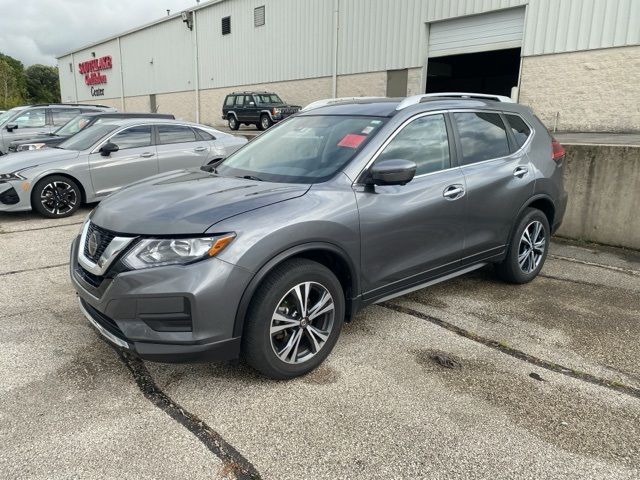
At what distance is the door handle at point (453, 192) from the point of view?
3.71 m

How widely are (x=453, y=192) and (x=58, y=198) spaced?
20.8 ft

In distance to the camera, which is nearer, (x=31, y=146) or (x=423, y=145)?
(x=423, y=145)

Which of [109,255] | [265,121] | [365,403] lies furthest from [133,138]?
[265,121]

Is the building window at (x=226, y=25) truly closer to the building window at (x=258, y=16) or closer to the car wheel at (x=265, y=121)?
the building window at (x=258, y=16)

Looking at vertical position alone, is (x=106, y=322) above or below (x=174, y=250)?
below

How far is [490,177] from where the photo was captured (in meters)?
4.07

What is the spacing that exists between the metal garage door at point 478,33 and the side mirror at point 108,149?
1413 centimetres

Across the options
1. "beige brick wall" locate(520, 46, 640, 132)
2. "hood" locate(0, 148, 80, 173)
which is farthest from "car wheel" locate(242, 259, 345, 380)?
"beige brick wall" locate(520, 46, 640, 132)

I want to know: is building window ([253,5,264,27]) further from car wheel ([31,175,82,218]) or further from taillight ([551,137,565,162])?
taillight ([551,137,565,162])

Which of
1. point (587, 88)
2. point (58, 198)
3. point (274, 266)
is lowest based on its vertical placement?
point (58, 198)

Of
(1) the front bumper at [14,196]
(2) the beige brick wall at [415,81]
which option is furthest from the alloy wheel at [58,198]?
(2) the beige brick wall at [415,81]

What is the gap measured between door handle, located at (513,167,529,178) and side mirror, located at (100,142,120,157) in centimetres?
613

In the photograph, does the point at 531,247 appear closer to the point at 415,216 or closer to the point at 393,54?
the point at 415,216

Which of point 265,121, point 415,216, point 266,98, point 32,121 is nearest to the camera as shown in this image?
point 415,216
